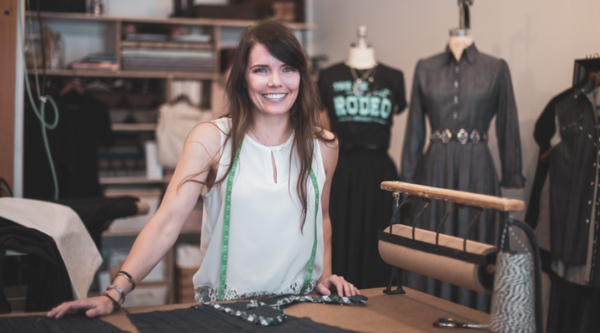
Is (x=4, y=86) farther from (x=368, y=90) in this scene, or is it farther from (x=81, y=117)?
(x=81, y=117)

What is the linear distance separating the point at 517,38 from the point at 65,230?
7.60ft

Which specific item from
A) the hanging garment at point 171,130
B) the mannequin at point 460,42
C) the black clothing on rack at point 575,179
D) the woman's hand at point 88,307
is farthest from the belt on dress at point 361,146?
the woman's hand at point 88,307

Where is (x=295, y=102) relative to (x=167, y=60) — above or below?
below

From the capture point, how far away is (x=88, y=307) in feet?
5.18

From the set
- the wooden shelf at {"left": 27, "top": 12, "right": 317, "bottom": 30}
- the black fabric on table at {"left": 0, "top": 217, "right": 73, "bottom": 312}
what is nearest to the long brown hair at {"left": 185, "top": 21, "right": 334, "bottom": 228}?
the black fabric on table at {"left": 0, "top": 217, "right": 73, "bottom": 312}

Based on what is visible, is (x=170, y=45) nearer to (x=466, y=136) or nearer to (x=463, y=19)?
(x=463, y=19)

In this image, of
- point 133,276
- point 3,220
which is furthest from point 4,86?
point 133,276

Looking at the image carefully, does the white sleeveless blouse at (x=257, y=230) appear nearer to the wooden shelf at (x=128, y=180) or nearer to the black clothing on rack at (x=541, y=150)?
the black clothing on rack at (x=541, y=150)

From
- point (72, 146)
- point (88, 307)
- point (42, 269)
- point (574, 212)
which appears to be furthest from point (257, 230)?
point (72, 146)

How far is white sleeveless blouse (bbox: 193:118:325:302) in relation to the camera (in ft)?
6.12

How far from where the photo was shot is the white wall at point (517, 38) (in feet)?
10.6

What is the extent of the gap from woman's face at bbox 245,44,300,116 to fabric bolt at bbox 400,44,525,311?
5.08ft

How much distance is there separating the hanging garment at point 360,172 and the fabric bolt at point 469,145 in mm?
388

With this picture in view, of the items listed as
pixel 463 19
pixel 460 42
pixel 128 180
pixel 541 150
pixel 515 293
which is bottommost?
pixel 128 180
